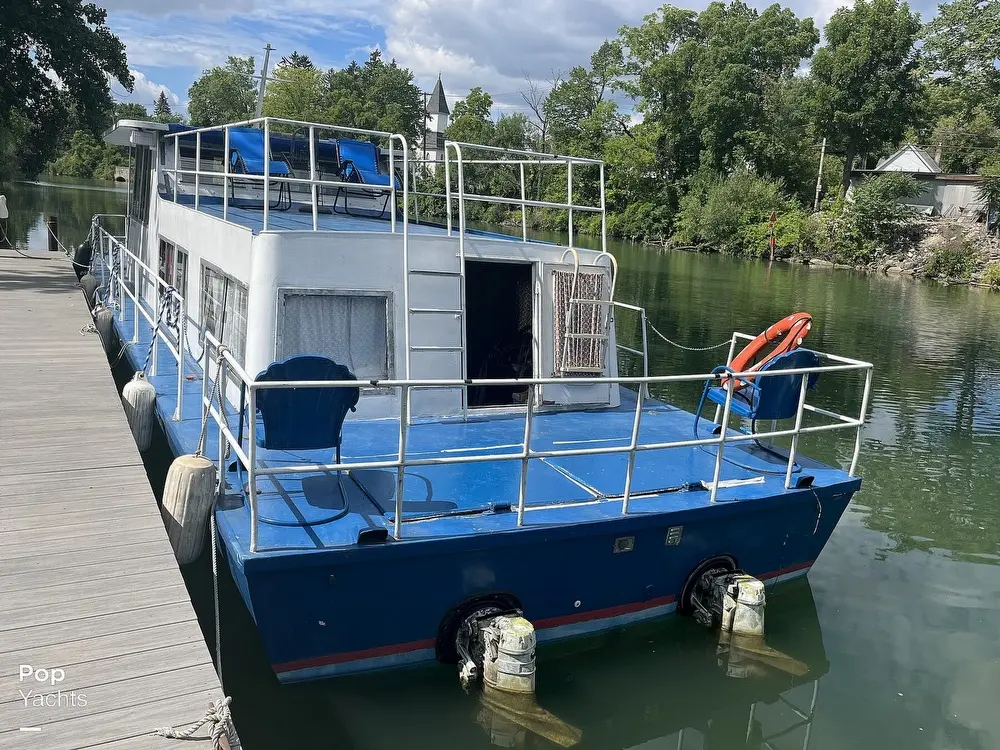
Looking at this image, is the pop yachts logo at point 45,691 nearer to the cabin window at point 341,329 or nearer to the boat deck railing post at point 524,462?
the boat deck railing post at point 524,462

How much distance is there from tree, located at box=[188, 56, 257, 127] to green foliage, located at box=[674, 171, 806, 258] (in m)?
68.1

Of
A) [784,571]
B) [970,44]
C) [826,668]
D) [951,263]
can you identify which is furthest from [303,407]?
[951,263]

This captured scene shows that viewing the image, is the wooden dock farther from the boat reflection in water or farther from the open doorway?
the open doorway

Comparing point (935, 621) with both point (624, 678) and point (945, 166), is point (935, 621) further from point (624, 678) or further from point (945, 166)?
point (945, 166)

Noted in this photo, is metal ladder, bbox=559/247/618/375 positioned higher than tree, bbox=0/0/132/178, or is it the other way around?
tree, bbox=0/0/132/178

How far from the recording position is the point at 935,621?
7711 mm

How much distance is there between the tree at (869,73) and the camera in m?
50.4

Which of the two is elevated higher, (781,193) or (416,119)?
(416,119)

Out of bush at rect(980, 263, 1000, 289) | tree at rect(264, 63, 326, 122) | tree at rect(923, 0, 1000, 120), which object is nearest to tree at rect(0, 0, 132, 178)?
tree at rect(923, 0, 1000, 120)

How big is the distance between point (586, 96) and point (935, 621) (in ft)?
A: 222

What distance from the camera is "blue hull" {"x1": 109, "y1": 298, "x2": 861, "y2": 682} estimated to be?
5266 mm

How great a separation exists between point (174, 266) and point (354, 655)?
7.24 m

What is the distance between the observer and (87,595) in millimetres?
4969

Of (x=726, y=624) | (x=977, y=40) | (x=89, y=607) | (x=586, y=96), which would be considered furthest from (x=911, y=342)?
(x=586, y=96)
